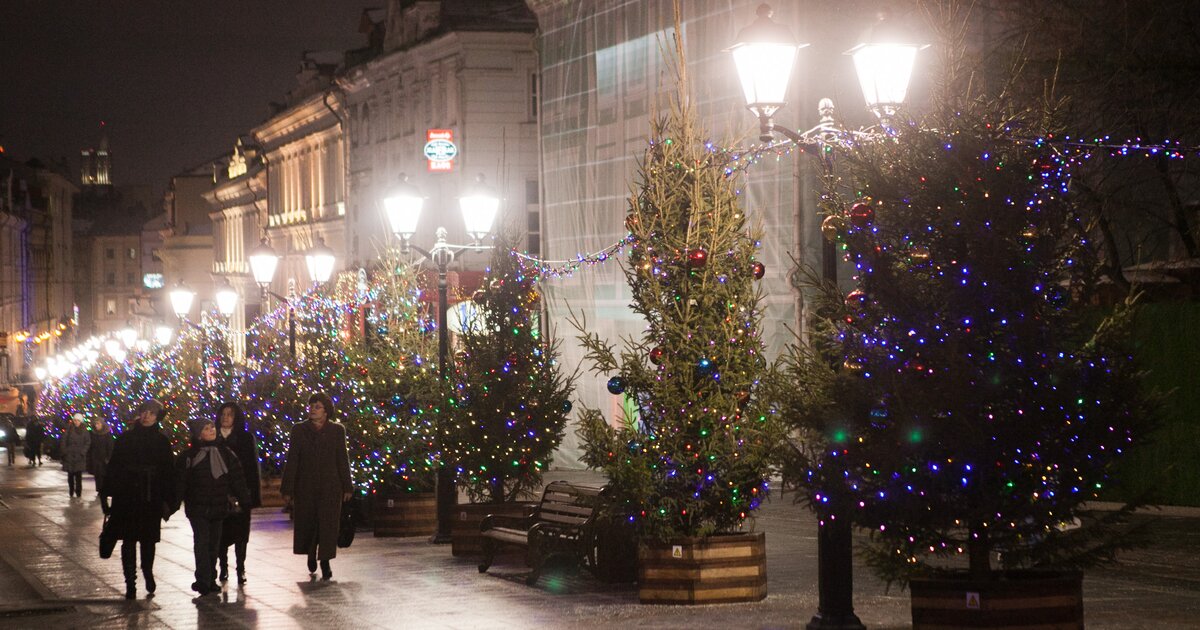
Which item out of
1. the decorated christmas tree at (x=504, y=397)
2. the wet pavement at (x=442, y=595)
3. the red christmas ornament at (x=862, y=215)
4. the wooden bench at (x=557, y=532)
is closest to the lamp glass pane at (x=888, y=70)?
the red christmas ornament at (x=862, y=215)

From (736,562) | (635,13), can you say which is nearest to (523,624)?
(736,562)

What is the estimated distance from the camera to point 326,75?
7169cm

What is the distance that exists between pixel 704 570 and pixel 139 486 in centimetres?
547

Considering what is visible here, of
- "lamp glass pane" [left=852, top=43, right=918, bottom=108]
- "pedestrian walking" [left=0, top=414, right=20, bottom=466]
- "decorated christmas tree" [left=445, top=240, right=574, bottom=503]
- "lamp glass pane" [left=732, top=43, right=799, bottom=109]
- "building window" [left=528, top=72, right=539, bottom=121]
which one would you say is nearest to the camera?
"lamp glass pane" [left=852, top=43, right=918, bottom=108]

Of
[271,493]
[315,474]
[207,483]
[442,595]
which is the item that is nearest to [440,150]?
[271,493]

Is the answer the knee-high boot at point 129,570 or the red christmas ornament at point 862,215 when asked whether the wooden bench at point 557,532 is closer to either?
the knee-high boot at point 129,570

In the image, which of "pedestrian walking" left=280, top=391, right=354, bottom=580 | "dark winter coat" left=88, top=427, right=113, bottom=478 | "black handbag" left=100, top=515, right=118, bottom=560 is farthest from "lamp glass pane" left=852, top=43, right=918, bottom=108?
"dark winter coat" left=88, top=427, right=113, bottom=478

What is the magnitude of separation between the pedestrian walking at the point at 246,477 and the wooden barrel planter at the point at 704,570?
4.57 m

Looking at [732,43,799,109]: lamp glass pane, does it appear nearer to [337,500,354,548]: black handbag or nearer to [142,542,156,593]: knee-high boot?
[142,542,156,593]: knee-high boot

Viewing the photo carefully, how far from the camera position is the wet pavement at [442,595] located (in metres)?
13.9

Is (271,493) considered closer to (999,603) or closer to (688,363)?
(688,363)

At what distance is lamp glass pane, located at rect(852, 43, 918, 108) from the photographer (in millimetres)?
12516

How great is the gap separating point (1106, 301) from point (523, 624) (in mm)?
14424

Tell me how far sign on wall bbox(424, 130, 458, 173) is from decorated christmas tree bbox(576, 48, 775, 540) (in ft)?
115
